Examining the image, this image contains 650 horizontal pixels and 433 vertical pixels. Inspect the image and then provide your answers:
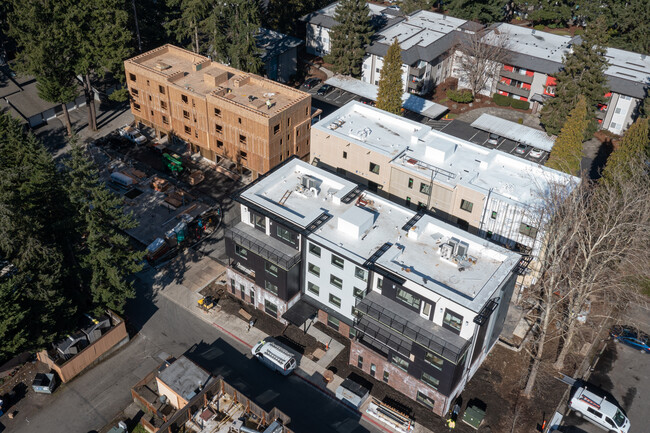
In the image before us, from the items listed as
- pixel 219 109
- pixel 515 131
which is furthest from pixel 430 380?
pixel 515 131

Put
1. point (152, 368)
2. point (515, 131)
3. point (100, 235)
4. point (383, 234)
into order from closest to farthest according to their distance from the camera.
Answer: point (100, 235) → point (383, 234) → point (152, 368) → point (515, 131)

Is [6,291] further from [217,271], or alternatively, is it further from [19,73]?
[19,73]

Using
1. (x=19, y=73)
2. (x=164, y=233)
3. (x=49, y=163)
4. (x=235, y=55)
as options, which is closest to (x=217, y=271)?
(x=164, y=233)

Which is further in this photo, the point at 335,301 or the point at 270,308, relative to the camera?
the point at 270,308

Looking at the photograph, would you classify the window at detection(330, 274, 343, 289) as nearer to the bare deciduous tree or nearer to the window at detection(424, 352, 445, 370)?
the window at detection(424, 352, 445, 370)

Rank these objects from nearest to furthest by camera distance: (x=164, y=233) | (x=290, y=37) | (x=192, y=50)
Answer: (x=164, y=233) → (x=192, y=50) → (x=290, y=37)

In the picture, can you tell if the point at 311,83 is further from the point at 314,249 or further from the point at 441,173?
the point at 314,249

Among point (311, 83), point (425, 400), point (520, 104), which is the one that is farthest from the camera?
point (311, 83)
